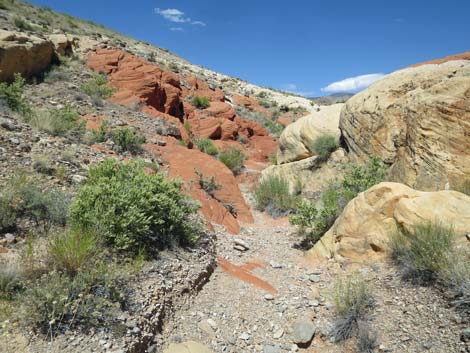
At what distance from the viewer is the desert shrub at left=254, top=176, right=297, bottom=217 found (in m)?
9.22

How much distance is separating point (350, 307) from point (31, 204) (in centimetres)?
388

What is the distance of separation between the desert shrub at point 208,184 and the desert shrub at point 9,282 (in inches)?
227

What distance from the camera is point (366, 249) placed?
5.43 meters

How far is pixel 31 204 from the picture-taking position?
4.14 m

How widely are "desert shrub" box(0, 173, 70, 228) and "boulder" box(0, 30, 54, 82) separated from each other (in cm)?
772

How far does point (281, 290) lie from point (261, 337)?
117cm

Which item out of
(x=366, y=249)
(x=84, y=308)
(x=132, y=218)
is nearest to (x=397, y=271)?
(x=366, y=249)

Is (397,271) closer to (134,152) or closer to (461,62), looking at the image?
(461,62)

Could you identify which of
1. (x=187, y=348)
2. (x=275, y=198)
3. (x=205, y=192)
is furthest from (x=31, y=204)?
(x=275, y=198)

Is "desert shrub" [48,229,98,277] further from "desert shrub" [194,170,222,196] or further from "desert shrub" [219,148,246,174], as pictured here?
"desert shrub" [219,148,246,174]

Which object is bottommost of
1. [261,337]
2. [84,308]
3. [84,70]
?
[261,337]

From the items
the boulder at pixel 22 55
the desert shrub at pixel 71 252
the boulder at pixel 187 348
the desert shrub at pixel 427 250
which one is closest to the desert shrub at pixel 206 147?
the boulder at pixel 22 55

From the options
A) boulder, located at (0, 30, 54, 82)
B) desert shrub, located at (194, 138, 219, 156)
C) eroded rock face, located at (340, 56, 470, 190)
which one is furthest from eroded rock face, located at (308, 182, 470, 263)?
boulder, located at (0, 30, 54, 82)

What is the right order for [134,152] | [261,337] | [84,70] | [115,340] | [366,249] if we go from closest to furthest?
[115,340]
[261,337]
[366,249]
[134,152]
[84,70]
